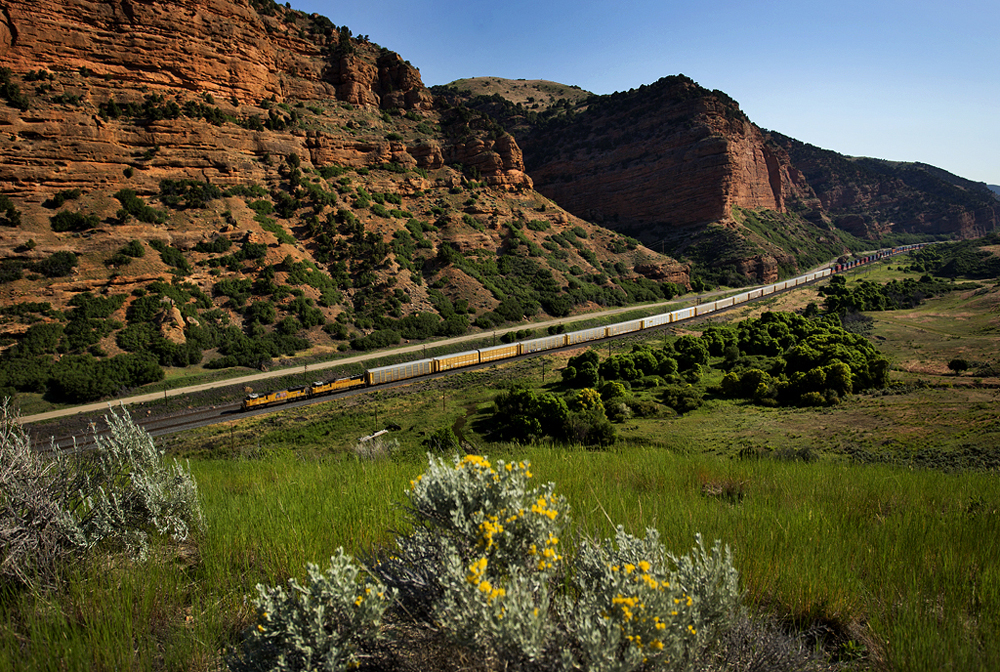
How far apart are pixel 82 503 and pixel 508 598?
4.26 m

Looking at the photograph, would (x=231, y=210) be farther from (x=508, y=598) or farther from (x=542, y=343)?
(x=508, y=598)

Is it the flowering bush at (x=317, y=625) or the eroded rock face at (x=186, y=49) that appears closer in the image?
A: the flowering bush at (x=317, y=625)

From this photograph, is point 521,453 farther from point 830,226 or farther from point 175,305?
point 830,226

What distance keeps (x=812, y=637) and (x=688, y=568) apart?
1.60m

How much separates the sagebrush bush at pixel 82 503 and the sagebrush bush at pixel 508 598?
7.12ft

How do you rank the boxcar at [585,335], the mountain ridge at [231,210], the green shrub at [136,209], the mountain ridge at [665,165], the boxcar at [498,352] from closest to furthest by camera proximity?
the mountain ridge at [231,210] → the green shrub at [136,209] → the boxcar at [498,352] → the boxcar at [585,335] → the mountain ridge at [665,165]

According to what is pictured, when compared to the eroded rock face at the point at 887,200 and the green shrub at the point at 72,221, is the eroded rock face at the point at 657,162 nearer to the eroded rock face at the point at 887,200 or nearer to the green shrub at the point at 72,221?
the eroded rock face at the point at 887,200

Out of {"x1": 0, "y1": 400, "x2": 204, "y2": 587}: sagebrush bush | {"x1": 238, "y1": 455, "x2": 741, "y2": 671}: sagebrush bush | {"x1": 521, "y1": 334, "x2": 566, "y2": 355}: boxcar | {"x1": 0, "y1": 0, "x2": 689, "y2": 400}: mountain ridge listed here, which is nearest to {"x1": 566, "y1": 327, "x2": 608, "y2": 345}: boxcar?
{"x1": 521, "y1": 334, "x2": 566, "y2": 355}: boxcar

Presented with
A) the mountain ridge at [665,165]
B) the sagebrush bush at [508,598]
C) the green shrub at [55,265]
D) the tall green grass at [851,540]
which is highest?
the mountain ridge at [665,165]

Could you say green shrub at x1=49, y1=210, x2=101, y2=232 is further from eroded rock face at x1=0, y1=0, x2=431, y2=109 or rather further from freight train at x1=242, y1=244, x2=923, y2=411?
freight train at x1=242, y1=244, x2=923, y2=411

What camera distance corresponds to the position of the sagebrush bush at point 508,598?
2.11 m

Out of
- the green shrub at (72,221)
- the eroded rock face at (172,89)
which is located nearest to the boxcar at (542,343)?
the eroded rock face at (172,89)

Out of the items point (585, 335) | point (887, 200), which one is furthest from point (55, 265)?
point (887, 200)

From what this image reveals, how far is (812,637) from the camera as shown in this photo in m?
3.31
